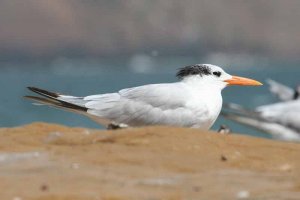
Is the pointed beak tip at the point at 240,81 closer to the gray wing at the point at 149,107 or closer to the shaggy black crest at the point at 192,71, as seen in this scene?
the shaggy black crest at the point at 192,71

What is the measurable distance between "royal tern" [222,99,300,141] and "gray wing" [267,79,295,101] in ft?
0.85

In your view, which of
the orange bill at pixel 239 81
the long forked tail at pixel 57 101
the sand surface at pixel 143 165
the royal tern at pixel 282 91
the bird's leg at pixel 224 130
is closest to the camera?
the sand surface at pixel 143 165

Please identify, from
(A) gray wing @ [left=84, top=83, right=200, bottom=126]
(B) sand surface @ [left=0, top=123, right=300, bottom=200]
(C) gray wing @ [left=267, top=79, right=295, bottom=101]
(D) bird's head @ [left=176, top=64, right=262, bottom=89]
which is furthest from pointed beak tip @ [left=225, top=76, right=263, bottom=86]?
(B) sand surface @ [left=0, top=123, right=300, bottom=200]

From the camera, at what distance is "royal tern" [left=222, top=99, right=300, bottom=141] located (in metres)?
11.8

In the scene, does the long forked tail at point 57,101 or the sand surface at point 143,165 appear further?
the long forked tail at point 57,101

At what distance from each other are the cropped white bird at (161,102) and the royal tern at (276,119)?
28.4 inches

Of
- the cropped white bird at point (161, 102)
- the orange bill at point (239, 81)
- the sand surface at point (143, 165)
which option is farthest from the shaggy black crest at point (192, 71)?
the sand surface at point (143, 165)

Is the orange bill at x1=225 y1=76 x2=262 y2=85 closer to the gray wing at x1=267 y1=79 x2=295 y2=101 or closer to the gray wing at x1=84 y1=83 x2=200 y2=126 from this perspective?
the gray wing at x1=84 y1=83 x2=200 y2=126

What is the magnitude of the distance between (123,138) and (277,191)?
5.51 ft

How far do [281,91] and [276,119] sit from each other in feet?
1.80

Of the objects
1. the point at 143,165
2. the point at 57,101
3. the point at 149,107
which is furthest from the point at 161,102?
the point at 143,165

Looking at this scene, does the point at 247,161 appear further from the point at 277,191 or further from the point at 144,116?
the point at 144,116

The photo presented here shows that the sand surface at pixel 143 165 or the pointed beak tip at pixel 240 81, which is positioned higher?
the pointed beak tip at pixel 240 81

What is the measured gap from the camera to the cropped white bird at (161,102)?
10.3 meters
